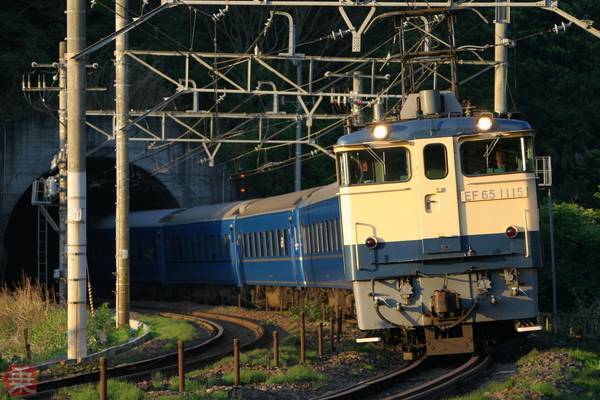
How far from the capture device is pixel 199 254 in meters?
37.6

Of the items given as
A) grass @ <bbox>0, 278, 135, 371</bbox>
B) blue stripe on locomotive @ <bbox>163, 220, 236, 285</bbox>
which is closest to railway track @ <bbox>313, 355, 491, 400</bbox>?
grass @ <bbox>0, 278, 135, 371</bbox>

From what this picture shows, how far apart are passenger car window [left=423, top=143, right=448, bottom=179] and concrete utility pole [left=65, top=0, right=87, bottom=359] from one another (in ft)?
18.0

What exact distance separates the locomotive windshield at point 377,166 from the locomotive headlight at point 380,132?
0.18m

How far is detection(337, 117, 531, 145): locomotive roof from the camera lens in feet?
51.7

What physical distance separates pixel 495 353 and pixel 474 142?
355cm

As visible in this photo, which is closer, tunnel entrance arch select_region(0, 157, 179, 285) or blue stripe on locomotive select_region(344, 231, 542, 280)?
blue stripe on locomotive select_region(344, 231, 542, 280)

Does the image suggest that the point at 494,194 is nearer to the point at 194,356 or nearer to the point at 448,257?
the point at 448,257

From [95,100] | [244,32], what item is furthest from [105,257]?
[244,32]

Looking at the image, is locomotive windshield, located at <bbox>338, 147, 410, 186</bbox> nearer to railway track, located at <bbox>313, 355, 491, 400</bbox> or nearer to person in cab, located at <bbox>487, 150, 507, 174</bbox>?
person in cab, located at <bbox>487, 150, 507, 174</bbox>

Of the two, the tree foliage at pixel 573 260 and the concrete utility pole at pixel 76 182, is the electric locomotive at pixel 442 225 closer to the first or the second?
the concrete utility pole at pixel 76 182

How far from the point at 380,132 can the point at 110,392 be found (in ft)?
15.9

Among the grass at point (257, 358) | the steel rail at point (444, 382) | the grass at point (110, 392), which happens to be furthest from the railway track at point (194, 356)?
the steel rail at point (444, 382)

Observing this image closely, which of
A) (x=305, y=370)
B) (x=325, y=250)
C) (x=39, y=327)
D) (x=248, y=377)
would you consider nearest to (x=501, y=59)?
(x=325, y=250)

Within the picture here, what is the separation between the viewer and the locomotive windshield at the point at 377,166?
1585 cm
